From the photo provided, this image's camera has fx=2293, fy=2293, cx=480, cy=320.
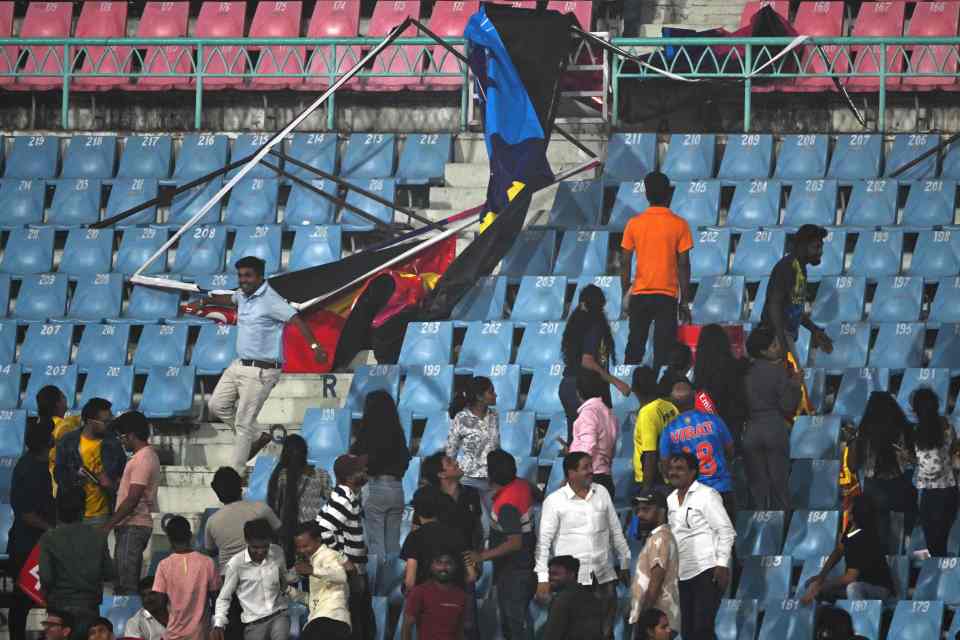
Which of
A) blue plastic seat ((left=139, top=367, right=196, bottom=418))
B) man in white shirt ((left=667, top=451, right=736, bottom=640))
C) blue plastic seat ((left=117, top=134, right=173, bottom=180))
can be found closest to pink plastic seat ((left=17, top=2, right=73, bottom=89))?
blue plastic seat ((left=117, top=134, right=173, bottom=180))

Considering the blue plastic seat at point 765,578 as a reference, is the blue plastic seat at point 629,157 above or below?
above

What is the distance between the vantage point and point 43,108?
81.8 feet

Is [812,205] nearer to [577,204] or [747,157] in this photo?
[747,157]

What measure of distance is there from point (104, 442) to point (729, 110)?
930 cm

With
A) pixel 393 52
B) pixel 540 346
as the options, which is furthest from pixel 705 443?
pixel 393 52

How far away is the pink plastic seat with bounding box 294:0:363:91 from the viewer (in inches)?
965

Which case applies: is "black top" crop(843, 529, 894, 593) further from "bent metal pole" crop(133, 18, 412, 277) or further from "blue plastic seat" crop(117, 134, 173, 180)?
"blue plastic seat" crop(117, 134, 173, 180)

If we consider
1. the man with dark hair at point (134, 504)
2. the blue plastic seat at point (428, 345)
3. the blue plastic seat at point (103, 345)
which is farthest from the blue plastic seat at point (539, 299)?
the man with dark hair at point (134, 504)

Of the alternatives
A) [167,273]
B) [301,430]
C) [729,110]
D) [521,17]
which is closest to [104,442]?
[301,430]

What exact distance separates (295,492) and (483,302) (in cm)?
449

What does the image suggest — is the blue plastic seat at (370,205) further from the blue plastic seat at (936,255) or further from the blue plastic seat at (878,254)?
the blue plastic seat at (936,255)

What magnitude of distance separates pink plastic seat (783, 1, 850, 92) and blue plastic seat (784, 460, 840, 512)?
6.22 metres

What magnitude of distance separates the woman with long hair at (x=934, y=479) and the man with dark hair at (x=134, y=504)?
5.30m

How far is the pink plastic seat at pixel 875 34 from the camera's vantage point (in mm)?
23281
